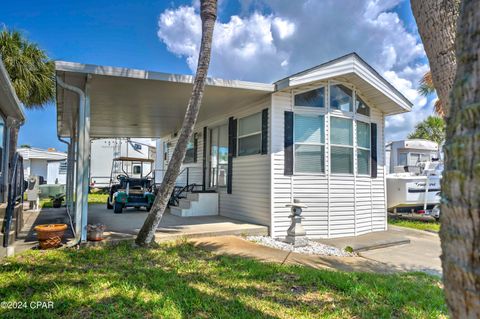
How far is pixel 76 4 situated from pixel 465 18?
36.3 feet

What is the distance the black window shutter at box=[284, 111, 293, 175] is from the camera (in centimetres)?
724

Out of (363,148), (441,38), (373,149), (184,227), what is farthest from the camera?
(373,149)

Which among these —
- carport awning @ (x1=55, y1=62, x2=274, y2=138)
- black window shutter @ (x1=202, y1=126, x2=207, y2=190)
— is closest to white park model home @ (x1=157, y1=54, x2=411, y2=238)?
carport awning @ (x1=55, y1=62, x2=274, y2=138)

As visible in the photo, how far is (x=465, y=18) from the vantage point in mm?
1166

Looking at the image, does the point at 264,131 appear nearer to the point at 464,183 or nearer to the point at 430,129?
the point at 464,183

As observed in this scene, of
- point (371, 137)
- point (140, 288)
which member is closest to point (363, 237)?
point (371, 137)

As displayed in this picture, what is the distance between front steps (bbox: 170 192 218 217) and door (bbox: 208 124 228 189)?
583 millimetres

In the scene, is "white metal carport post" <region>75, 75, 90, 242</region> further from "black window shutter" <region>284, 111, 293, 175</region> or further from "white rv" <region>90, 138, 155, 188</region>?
"white rv" <region>90, 138, 155, 188</region>

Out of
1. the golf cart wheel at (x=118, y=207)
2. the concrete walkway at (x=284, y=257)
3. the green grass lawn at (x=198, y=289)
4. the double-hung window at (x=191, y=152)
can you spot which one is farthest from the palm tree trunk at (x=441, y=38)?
the double-hung window at (x=191, y=152)

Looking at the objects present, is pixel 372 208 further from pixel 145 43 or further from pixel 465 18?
pixel 145 43

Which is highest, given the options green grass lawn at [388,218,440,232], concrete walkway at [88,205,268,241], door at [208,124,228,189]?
door at [208,124,228,189]

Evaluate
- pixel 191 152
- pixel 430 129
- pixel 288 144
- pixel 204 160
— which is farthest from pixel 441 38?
pixel 430 129

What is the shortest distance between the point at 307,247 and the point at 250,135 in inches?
122

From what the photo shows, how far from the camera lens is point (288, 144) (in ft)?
23.9
